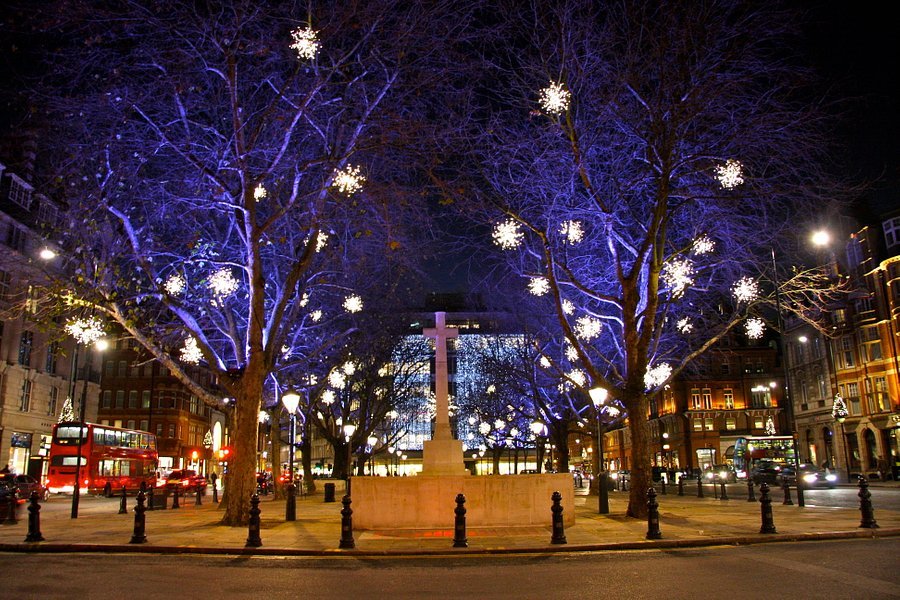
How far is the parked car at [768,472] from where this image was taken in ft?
142

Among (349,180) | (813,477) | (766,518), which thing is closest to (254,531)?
(349,180)

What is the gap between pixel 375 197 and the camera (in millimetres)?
18062

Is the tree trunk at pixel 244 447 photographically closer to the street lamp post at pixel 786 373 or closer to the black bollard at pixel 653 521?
the black bollard at pixel 653 521

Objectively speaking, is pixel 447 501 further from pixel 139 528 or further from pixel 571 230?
pixel 571 230

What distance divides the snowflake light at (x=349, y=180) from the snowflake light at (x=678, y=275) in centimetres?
973

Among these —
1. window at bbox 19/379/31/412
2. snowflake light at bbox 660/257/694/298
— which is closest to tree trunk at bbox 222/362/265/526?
snowflake light at bbox 660/257/694/298

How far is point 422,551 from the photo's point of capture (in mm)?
12609

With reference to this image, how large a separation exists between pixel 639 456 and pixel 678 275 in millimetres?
5818

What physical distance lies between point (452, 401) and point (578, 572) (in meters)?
65.4

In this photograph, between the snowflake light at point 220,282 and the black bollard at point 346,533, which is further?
the snowflake light at point 220,282

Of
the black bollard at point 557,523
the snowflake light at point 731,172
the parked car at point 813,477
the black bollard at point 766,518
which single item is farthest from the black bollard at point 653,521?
the parked car at point 813,477

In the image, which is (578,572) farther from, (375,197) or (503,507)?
(375,197)

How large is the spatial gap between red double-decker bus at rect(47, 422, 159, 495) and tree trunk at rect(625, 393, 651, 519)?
29239 mm

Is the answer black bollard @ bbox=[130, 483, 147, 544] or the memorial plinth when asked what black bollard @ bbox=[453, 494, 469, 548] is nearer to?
the memorial plinth
